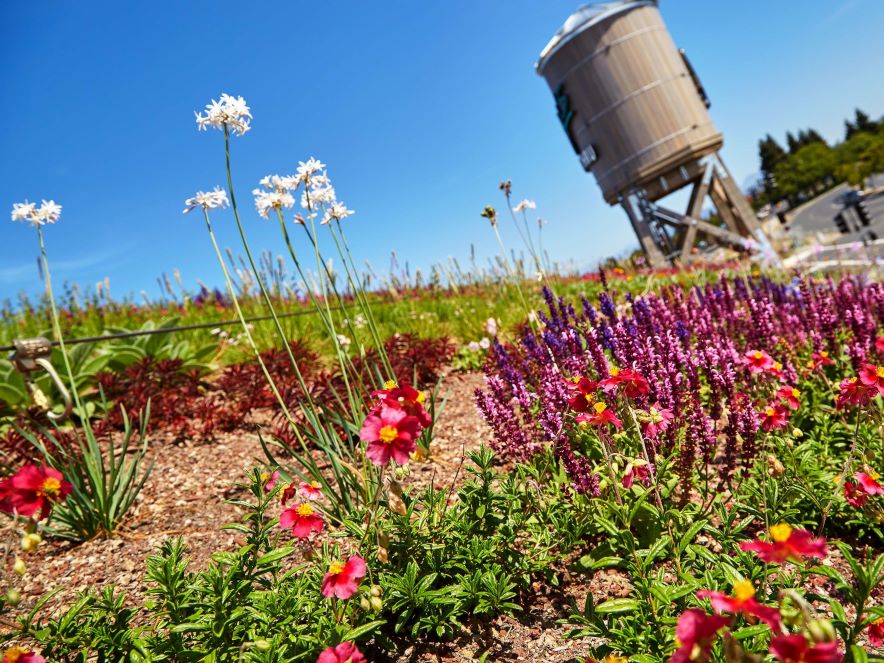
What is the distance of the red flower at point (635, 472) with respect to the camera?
1580mm

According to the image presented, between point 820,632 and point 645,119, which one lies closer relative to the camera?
point 820,632

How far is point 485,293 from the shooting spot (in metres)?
9.22

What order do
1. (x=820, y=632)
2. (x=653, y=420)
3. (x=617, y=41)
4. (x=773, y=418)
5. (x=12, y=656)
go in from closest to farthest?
(x=820, y=632)
(x=12, y=656)
(x=653, y=420)
(x=773, y=418)
(x=617, y=41)

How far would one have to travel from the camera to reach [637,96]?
46.9ft

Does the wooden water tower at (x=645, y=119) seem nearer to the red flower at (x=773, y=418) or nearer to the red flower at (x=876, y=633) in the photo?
the red flower at (x=773, y=418)

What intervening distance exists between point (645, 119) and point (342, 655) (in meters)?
16.3

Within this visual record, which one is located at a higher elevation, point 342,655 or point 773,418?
point 342,655

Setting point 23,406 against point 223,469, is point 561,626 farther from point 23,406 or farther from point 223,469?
point 23,406

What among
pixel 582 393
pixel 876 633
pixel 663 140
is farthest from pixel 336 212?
pixel 663 140

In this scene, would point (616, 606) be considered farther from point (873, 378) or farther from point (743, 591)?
point (873, 378)

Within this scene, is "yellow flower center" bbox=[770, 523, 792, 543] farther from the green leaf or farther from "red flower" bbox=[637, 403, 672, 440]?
"red flower" bbox=[637, 403, 672, 440]

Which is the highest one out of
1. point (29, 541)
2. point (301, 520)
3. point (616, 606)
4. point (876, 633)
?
point (29, 541)

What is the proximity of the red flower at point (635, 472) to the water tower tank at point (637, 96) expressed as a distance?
14998 mm

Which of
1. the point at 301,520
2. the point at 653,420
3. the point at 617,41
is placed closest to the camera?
the point at 301,520
